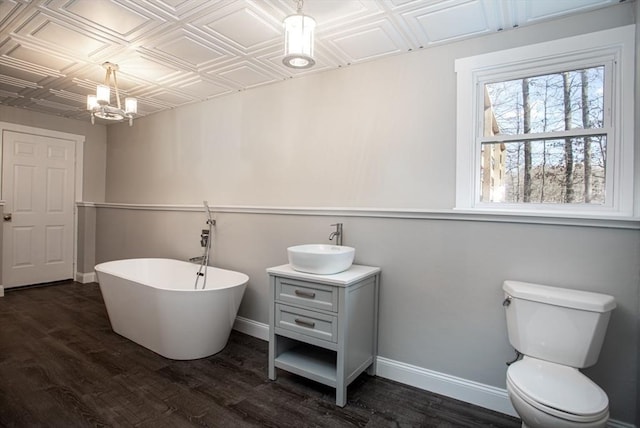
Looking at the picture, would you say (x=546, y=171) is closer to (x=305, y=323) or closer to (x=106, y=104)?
(x=305, y=323)

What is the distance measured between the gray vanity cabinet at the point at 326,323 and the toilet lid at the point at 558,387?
887mm

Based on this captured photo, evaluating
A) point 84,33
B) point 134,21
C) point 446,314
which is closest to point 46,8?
point 84,33

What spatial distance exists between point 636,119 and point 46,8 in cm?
340

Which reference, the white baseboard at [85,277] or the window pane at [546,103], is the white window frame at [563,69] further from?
→ the white baseboard at [85,277]

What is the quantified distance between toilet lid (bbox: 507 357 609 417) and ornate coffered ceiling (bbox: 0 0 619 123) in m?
1.90

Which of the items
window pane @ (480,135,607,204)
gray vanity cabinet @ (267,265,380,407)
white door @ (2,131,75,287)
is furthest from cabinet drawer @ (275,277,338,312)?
white door @ (2,131,75,287)

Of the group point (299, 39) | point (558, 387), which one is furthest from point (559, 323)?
point (299, 39)

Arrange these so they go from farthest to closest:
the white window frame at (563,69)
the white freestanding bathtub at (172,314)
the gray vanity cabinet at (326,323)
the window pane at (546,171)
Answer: the white freestanding bathtub at (172,314) < the gray vanity cabinet at (326,323) < the window pane at (546,171) < the white window frame at (563,69)

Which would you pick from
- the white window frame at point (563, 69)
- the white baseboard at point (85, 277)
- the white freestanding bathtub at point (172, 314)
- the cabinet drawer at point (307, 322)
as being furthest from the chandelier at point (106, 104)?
the white baseboard at point (85, 277)

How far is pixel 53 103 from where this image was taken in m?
4.02

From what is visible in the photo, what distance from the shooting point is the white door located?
426 centimetres

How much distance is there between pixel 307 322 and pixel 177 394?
3.07ft

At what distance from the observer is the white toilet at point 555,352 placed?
1342mm

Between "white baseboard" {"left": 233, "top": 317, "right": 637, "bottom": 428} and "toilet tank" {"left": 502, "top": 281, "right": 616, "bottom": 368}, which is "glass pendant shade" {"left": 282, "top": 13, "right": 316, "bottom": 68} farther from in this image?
"white baseboard" {"left": 233, "top": 317, "right": 637, "bottom": 428}
